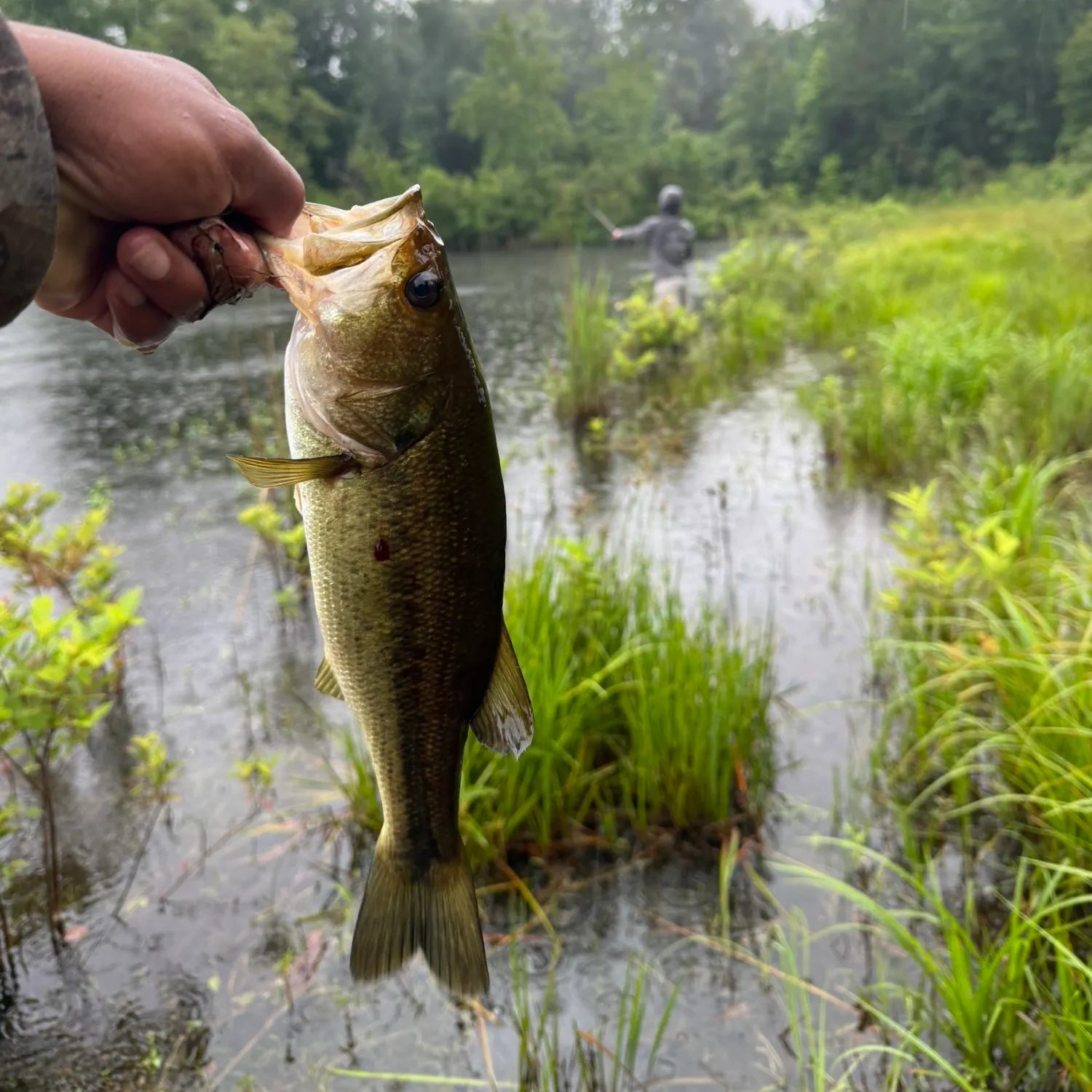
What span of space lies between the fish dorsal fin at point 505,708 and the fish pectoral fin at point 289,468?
0.34 meters

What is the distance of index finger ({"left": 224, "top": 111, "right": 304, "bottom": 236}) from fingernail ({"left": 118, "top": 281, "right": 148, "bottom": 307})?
21 centimetres

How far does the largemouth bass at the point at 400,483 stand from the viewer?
129cm

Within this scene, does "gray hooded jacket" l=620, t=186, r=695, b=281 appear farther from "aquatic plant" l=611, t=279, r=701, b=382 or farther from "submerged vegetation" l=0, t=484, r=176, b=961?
"submerged vegetation" l=0, t=484, r=176, b=961

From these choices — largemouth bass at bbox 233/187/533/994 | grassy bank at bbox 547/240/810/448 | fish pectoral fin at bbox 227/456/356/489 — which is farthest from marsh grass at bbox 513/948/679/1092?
grassy bank at bbox 547/240/810/448

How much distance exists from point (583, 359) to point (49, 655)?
728 cm

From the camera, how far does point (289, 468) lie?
120 cm

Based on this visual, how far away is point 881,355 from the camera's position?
30.9ft

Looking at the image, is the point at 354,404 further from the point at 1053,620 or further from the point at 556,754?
the point at 1053,620

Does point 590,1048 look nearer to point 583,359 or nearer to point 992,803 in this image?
point 992,803

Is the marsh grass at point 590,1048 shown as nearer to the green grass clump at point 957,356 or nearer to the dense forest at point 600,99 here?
the green grass clump at point 957,356

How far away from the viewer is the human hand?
1180mm

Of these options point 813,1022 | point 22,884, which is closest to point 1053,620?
point 813,1022

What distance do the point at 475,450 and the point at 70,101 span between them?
720mm

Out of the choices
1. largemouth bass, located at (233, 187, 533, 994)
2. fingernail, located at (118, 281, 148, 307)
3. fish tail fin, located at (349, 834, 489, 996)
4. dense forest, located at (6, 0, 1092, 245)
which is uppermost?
dense forest, located at (6, 0, 1092, 245)
